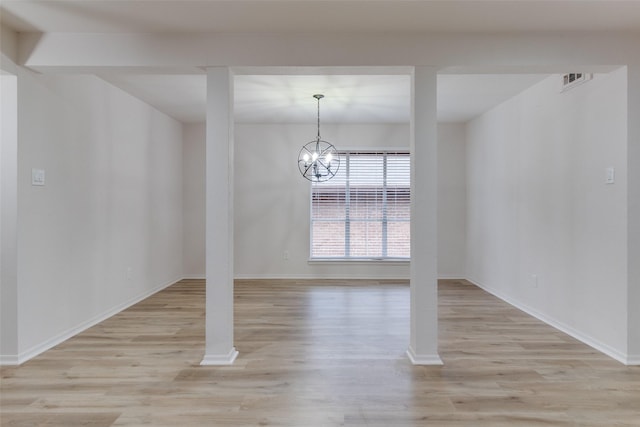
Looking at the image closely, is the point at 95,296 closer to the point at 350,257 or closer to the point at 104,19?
the point at 104,19

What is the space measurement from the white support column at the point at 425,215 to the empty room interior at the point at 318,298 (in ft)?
0.05

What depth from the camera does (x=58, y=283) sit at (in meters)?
3.08

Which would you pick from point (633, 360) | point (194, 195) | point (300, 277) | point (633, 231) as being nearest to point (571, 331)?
point (633, 360)

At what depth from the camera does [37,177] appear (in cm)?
283

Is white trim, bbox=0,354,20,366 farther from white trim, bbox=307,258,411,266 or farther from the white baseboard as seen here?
white trim, bbox=307,258,411,266

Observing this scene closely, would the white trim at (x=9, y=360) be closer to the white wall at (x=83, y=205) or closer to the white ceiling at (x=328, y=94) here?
the white wall at (x=83, y=205)

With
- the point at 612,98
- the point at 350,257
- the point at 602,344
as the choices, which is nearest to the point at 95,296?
the point at 350,257

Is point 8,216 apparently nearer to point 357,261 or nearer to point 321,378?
point 321,378

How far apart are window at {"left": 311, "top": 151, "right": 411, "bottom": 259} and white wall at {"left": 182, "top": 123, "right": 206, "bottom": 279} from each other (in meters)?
1.88

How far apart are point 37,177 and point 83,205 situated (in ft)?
2.12

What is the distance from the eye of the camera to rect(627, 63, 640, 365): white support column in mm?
2645

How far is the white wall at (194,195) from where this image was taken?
234 inches

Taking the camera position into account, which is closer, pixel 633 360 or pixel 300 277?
pixel 633 360

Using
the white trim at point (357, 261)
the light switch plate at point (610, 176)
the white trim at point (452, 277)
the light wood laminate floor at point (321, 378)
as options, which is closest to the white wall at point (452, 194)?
the white trim at point (452, 277)
